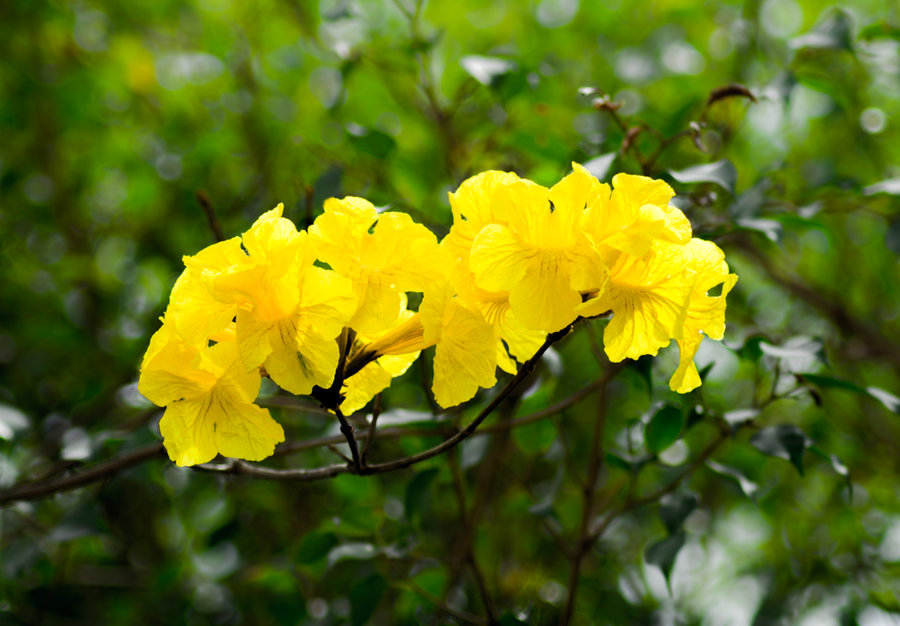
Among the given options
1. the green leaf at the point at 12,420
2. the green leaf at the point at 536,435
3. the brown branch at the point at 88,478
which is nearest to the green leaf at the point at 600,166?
the green leaf at the point at 536,435

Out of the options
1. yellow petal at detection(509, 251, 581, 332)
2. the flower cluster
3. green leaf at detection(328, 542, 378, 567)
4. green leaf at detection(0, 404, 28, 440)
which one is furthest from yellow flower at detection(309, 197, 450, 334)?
green leaf at detection(0, 404, 28, 440)

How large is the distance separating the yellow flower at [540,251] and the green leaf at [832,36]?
1112 mm

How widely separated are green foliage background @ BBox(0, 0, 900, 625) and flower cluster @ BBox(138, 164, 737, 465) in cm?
52

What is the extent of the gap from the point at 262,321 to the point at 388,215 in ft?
0.74

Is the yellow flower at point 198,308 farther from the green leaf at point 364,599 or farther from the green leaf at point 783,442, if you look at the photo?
the green leaf at point 783,442

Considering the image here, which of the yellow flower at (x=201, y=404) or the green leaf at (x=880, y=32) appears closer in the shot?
the yellow flower at (x=201, y=404)

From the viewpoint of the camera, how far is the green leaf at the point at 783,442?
143 centimetres

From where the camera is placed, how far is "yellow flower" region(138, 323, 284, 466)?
99cm

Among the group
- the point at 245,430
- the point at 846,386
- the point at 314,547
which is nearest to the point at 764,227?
the point at 846,386

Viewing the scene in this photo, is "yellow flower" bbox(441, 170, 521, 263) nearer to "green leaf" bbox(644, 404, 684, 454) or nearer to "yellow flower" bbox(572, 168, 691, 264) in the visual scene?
"yellow flower" bbox(572, 168, 691, 264)

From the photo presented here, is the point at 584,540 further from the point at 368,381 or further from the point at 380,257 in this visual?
the point at 380,257

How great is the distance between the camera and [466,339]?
3.26 feet

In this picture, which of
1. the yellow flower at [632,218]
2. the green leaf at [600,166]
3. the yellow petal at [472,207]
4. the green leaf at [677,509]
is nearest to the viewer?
the yellow flower at [632,218]

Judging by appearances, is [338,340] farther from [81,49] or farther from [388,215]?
[81,49]
